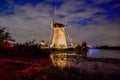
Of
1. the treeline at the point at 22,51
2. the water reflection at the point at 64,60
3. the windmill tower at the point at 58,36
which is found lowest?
the water reflection at the point at 64,60

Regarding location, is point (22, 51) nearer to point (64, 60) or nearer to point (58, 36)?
point (64, 60)

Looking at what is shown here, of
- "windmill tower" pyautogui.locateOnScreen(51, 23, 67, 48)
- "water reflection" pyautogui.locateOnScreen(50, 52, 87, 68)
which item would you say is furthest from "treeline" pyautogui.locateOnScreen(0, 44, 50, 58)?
"windmill tower" pyautogui.locateOnScreen(51, 23, 67, 48)

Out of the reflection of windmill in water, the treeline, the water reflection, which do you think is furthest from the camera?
the reflection of windmill in water

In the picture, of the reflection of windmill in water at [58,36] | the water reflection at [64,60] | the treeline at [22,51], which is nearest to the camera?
the treeline at [22,51]

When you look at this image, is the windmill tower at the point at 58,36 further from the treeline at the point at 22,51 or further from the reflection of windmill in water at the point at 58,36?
the treeline at the point at 22,51

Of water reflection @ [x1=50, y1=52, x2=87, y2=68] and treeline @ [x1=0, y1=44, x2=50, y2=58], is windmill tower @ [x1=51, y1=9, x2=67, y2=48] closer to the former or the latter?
water reflection @ [x1=50, y1=52, x2=87, y2=68]

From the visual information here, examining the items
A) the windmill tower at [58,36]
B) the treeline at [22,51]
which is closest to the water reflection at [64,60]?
the treeline at [22,51]

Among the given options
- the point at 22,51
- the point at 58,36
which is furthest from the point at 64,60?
the point at 58,36

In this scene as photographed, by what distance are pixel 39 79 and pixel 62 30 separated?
65.3 metres

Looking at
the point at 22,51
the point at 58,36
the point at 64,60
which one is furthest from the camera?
the point at 58,36

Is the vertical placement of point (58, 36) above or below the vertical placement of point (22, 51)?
above

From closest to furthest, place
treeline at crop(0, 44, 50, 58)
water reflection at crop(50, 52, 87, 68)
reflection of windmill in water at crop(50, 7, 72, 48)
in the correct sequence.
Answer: treeline at crop(0, 44, 50, 58) → water reflection at crop(50, 52, 87, 68) → reflection of windmill in water at crop(50, 7, 72, 48)

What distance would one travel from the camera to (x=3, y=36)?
1836 centimetres

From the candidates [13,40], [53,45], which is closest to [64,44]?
[53,45]
